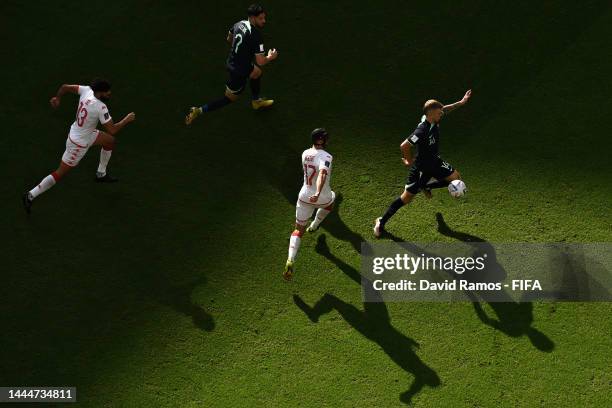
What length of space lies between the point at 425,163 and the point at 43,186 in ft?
21.3

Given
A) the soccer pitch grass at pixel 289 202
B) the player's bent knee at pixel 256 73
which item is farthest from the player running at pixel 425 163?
the player's bent knee at pixel 256 73

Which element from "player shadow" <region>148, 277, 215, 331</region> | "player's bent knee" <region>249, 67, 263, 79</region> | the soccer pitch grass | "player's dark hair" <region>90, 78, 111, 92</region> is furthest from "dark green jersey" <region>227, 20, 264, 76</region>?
"player shadow" <region>148, 277, 215, 331</region>

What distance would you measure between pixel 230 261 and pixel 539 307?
16.6 feet

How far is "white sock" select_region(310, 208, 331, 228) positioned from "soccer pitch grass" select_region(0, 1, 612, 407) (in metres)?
0.29

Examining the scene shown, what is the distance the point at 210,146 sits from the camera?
13.1 metres

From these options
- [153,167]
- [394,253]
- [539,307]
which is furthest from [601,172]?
[153,167]

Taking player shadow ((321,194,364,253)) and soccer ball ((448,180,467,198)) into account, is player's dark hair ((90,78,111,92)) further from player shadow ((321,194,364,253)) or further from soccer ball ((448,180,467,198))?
soccer ball ((448,180,467,198))

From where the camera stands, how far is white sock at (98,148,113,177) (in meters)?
12.2

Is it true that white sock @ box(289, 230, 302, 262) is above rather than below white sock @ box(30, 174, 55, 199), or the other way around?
below

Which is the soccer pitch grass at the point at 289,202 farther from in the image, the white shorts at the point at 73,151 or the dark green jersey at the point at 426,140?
the dark green jersey at the point at 426,140

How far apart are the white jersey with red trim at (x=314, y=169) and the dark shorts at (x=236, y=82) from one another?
2.64 meters

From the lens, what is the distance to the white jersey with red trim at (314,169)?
34.5 feet

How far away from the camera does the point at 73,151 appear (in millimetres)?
11734

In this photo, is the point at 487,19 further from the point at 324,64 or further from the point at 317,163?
the point at 317,163
